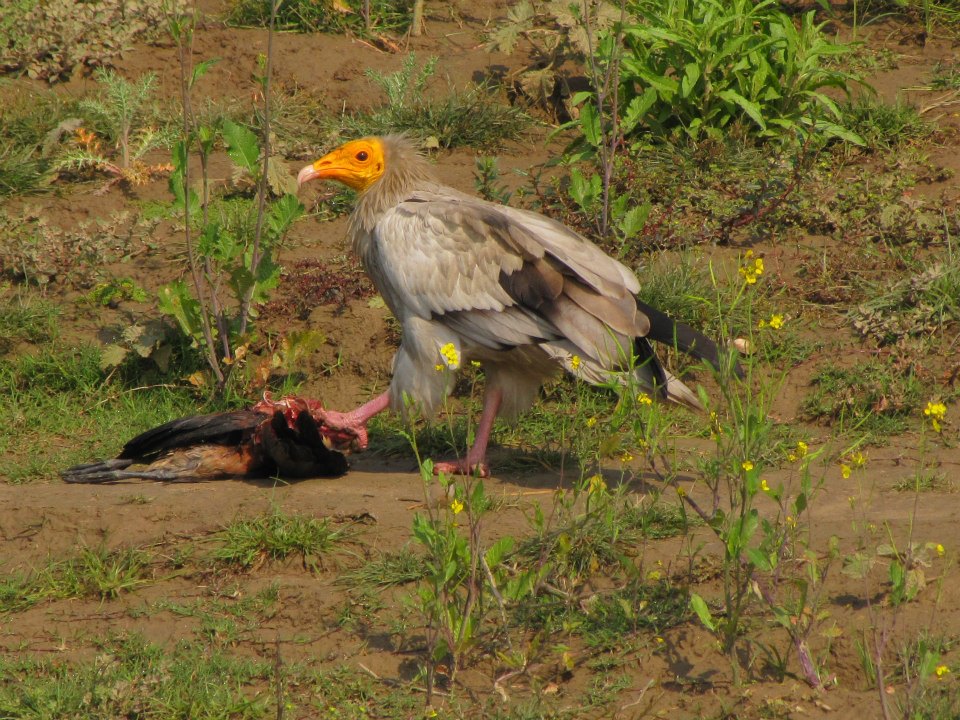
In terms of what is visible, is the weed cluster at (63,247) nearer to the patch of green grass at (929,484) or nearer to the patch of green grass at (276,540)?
the patch of green grass at (276,540)

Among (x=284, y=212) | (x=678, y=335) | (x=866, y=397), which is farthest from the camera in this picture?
(x=284, y=212)

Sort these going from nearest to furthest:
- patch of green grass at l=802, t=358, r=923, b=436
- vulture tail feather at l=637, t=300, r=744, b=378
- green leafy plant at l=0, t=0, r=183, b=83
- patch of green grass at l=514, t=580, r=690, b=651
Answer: patch of green grass at l=514, t=580, r=690, b=651 < vulture tail feather at l=637, t=300, r=744, b=378 < patch of green grass at l=802, t=358, r=923, b=436 < green leafy plant at l=0, t=0, r=183, b=83

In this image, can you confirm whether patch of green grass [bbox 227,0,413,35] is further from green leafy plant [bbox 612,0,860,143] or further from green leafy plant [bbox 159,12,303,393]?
green leafy plant [bbox 159,12,303,393]

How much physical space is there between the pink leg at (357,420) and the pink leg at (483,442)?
0.38 meters

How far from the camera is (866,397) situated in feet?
19.8

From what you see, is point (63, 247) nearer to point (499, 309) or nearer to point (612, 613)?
point (499, 309)

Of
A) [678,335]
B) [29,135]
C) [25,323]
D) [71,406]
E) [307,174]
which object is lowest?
[71,406]

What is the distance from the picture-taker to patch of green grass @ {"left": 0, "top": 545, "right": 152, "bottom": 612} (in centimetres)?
445

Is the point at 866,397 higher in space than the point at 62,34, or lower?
lower

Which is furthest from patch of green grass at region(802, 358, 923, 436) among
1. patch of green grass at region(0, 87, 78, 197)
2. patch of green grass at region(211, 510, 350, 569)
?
patch of green grass at region(0, 87, 78, 197)

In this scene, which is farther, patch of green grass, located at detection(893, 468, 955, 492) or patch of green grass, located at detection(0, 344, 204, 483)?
patch of green grass, located at detection(0, 344, 204, 483)

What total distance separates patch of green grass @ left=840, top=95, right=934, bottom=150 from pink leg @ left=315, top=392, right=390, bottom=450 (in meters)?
3.63

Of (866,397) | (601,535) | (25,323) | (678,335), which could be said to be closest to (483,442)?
(678,335)

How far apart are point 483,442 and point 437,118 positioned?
3.19 m
